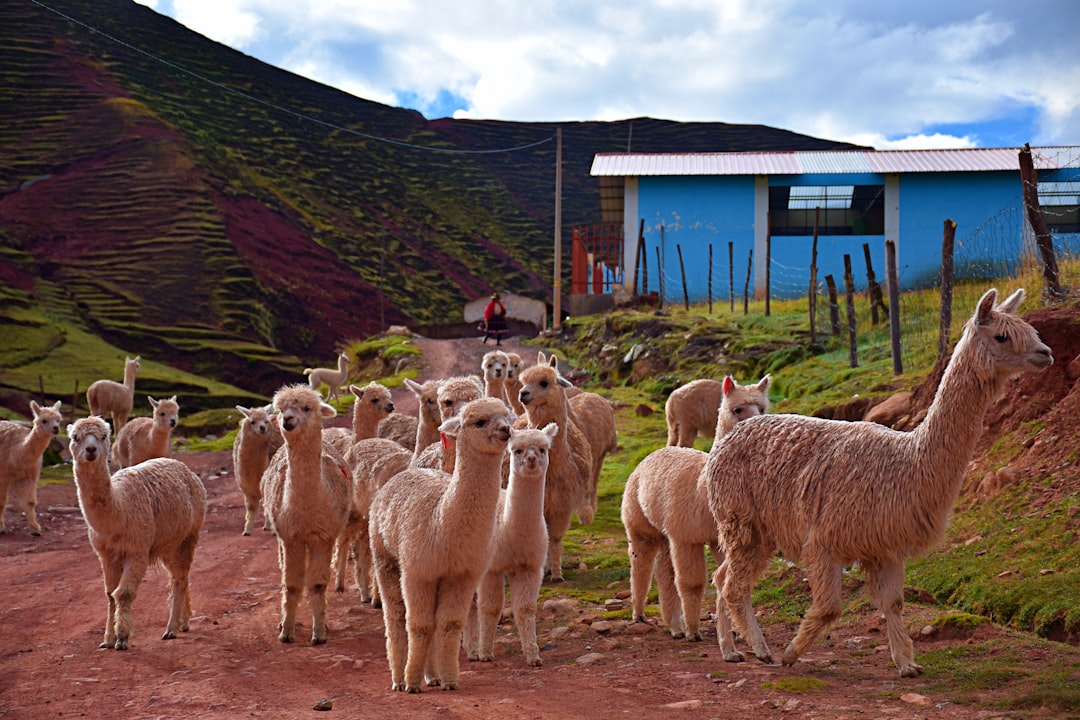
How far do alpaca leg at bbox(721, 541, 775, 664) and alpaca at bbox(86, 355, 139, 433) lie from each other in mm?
16046

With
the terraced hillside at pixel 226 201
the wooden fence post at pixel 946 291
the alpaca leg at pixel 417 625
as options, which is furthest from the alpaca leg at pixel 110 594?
the terraced hillside at pixel 226 201

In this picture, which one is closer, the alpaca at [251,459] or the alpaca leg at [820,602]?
the alpaca leg at [820,602]

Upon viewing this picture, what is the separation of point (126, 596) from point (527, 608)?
131 inches

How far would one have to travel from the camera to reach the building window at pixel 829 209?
38.5 metres

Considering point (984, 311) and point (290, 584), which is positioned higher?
point (984, 311)

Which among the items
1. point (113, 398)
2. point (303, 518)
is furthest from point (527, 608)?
point (113, 398)

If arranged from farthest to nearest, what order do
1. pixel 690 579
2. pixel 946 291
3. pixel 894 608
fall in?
pixel 946 291
pixel 690 579
pixel 894 608

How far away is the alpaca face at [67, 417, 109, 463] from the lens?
336 inches

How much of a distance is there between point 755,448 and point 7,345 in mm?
31194

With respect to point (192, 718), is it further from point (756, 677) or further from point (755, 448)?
point (755, 448)

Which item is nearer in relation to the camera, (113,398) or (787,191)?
(113,398)

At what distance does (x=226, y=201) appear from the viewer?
52.2 meters

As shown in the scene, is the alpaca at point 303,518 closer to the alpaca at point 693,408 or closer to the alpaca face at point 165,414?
the alpaca at point 693,408

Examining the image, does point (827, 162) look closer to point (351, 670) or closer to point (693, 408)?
point (693, 408)
